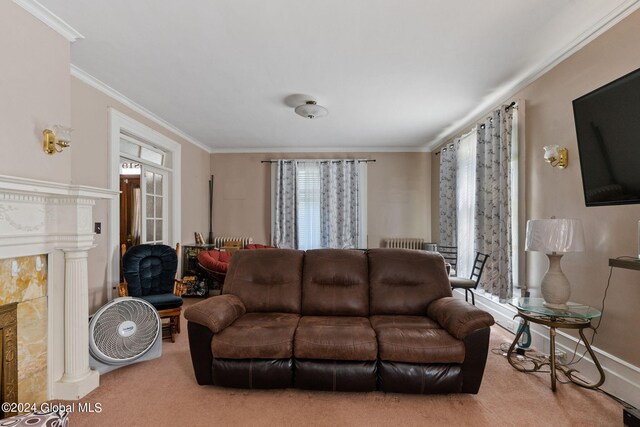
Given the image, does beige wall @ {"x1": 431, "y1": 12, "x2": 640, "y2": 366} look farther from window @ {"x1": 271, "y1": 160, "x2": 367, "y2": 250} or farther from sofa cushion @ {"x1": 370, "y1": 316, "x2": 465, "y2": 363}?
window @ {"x1": 271, "y1": 160, "x2": 367, "y2": 250}

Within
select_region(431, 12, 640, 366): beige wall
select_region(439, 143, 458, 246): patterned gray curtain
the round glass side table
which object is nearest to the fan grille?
the round glass side table

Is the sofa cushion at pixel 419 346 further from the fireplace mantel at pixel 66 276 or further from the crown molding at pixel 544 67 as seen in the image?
the crown molding at pixel 544 67

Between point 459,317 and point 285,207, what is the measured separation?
4.54 meters

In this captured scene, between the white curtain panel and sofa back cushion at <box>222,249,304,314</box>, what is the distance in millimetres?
2890

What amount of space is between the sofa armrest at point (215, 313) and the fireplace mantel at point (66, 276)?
84cm

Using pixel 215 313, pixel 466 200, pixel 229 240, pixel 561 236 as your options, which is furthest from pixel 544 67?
pixel 229 240

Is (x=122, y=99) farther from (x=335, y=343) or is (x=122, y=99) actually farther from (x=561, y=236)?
(x=561, y=236)

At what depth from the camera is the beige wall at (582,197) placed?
7.20 ft

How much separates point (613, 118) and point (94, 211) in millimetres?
4554

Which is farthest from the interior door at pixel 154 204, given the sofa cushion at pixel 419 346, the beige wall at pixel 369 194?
the sofa cushion at pixel 419 346

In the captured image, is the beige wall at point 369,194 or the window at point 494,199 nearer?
the window at point 494,199

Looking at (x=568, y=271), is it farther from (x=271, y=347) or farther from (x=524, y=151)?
(x=271, y=347)

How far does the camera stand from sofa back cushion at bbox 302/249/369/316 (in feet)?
9.23

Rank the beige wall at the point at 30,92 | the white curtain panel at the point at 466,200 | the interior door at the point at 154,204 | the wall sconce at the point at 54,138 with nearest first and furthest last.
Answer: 1. the beige wall at the point at 30,92
2. the wall sconce at the point at 54,138
3. the interior door at the point at 154,204
4. the white curtain panel at the point at 466,200
